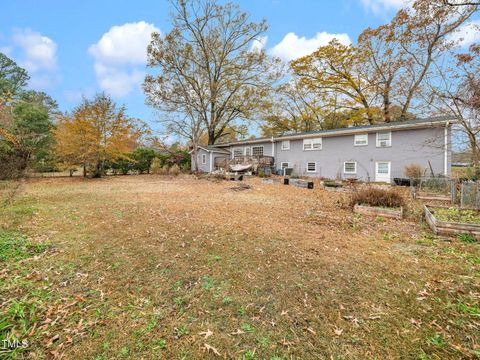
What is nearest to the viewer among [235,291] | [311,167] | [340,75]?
[235,291]

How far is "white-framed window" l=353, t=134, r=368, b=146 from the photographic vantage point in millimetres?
14367

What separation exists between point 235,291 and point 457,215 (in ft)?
21.1

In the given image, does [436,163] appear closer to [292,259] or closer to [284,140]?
[284,140]

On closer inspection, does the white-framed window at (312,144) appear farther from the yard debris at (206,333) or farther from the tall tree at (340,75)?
the yard debris at (206,333)

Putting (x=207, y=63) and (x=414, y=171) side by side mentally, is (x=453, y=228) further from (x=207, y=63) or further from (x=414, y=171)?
(x=207, y=63)

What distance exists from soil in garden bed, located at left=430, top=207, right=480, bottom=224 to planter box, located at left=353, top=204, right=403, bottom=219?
80 centimetres

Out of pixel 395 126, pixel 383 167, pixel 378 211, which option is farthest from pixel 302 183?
pixel 395 126

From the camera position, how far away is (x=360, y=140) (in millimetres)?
14594

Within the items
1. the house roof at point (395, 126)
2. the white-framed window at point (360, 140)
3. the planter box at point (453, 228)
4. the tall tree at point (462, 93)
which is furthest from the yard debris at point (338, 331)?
the white-framed window at point (360, 140)

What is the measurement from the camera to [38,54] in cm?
1287

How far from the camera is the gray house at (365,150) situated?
38.7 feet

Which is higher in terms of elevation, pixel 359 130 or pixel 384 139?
pixel 359 130

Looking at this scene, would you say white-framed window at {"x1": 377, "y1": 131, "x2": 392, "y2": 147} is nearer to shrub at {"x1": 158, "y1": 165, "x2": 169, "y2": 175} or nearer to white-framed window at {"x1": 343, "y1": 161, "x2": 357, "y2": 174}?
white-framed window at {"x1": 343, "y1": 161, "x2": 357, "y2": 174}

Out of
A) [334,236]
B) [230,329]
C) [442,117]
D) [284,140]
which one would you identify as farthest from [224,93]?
[230,329]
